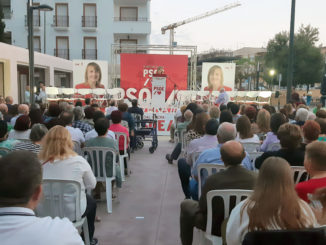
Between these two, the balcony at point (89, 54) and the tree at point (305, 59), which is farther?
the tree at point (305, 59)

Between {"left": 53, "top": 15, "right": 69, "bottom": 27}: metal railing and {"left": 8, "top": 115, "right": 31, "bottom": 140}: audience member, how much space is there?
27596 millimetres

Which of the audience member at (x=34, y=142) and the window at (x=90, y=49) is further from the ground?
the window at (x=90, y=49)

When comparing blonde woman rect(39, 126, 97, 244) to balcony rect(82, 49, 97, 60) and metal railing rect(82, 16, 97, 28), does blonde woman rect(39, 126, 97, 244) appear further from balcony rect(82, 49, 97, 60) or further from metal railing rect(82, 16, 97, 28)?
metal railing rect(82, 16, 97, 28)

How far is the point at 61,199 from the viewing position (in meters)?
2.79

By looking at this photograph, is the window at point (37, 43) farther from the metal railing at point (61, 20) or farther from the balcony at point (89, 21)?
the balcony at point (89, 21)

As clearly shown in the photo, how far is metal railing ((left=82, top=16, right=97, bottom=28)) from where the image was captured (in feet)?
98.5

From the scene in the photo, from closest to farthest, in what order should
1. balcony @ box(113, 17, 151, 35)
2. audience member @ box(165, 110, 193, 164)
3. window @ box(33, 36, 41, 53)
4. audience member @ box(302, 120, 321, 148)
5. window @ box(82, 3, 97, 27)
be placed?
audience member @ box(302, 120, 321, 148) → audience member @ box(165, 110, 193, 164) → balcony @ box(113, 17, 151, 35) → window @ box(33, 36, 41, 53) → window @ box(82, 3, 97, 27)

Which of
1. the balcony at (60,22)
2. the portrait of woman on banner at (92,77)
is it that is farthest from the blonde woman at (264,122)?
the balcony at (60,22)

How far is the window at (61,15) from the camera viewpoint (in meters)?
29.8

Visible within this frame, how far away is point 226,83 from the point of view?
18875 mm

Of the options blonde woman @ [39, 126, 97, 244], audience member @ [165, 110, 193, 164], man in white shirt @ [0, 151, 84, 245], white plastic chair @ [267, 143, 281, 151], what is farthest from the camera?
audience member @ [165, 110, 193, 164]

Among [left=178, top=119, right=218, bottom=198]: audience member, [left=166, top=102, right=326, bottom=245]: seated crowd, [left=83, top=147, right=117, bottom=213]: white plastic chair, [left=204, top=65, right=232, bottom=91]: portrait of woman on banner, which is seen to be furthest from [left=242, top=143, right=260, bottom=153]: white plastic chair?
[left=204, top=65, right=232, bottom=91]: portrait of woman on banner

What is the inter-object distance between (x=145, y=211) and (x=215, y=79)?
15.3m

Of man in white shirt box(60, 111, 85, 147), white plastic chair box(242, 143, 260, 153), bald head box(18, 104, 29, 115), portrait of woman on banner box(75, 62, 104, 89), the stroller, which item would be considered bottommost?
the stroller
